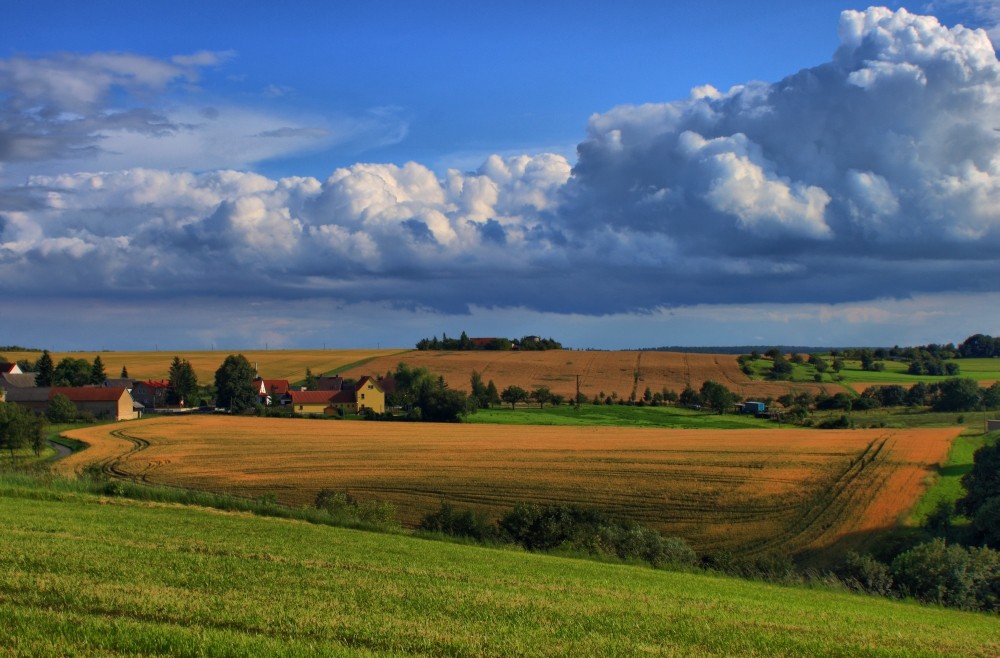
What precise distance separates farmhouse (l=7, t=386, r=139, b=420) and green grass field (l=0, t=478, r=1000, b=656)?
78.7 metres

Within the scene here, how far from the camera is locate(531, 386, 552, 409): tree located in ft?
332

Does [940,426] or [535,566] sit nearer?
[535,566]

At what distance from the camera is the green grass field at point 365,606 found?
877 cm

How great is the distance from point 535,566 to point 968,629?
28.6 ft

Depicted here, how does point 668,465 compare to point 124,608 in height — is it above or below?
below

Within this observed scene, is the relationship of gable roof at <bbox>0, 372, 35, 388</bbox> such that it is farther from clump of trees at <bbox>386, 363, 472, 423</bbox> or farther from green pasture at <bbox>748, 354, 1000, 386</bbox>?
green pasture at <bbox>748, 354, 1000, 386</bbox>

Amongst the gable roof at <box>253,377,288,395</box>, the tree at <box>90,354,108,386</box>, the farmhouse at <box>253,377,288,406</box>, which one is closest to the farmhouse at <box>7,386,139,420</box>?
the farmhouse at <box>253,377,288,406</box>

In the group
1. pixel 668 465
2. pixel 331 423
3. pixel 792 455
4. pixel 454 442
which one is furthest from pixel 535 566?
pixel 331 423

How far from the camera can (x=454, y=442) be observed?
63781 mm

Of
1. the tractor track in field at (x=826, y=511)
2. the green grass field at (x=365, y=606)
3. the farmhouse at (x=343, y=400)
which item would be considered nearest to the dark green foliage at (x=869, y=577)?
the green grass field at (x=365, y=606)

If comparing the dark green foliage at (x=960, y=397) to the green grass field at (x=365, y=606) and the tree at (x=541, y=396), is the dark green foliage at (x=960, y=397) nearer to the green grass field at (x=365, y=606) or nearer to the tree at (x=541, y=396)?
the tree at (x=541, y=396)

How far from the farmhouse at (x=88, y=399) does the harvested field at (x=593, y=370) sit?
3756 cm

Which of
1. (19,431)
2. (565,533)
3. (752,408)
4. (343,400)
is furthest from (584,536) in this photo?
(343,400)

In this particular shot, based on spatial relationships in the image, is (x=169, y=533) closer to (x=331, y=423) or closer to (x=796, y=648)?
(x=796, y=648)
